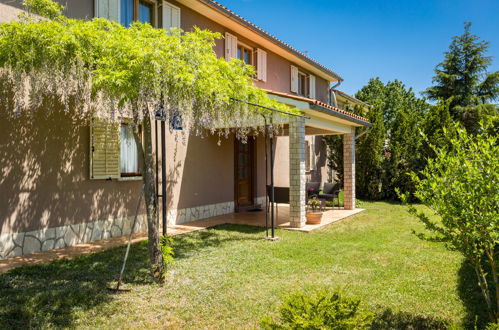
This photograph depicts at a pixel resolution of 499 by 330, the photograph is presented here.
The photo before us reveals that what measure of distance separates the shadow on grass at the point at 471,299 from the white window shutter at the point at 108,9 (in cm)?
751

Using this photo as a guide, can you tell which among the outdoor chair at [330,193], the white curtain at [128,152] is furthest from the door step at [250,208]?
the white curtain at [128,152]

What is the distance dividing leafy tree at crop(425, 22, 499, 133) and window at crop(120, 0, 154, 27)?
21499mm

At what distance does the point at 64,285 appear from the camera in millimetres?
4438

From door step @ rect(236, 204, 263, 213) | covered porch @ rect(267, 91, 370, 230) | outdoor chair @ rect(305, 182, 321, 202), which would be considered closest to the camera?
covered porch @ rect(267, 91, 370, 230)

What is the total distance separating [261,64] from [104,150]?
673cm

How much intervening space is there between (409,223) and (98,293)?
26.2 ft

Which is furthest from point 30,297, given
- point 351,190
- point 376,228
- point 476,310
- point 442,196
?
point 351,190

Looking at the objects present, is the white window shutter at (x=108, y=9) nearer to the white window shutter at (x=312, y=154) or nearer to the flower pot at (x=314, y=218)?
the flower pot at (x=314, y=218)

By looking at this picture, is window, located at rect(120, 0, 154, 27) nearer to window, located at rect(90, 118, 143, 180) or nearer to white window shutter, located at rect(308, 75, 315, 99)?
window, located at rect(90, 118, 143, 180)

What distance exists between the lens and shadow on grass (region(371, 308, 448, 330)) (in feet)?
11.1

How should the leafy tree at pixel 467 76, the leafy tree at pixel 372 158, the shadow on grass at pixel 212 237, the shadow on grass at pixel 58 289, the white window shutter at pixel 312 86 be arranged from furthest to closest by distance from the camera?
the leafy tree at pixel 467 76, the white window shutter at pixel 312 86, the leafy tree at pixel 372 158, the shadow on grass at pixel 212 237, the shadow on grass at pixel 58 289

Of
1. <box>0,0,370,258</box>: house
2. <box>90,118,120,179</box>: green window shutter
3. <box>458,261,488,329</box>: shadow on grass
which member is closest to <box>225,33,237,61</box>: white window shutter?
<box>0,0,370,258</box>: house

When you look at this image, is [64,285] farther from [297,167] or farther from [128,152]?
[297,167]

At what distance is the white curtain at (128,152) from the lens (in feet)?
25.1
